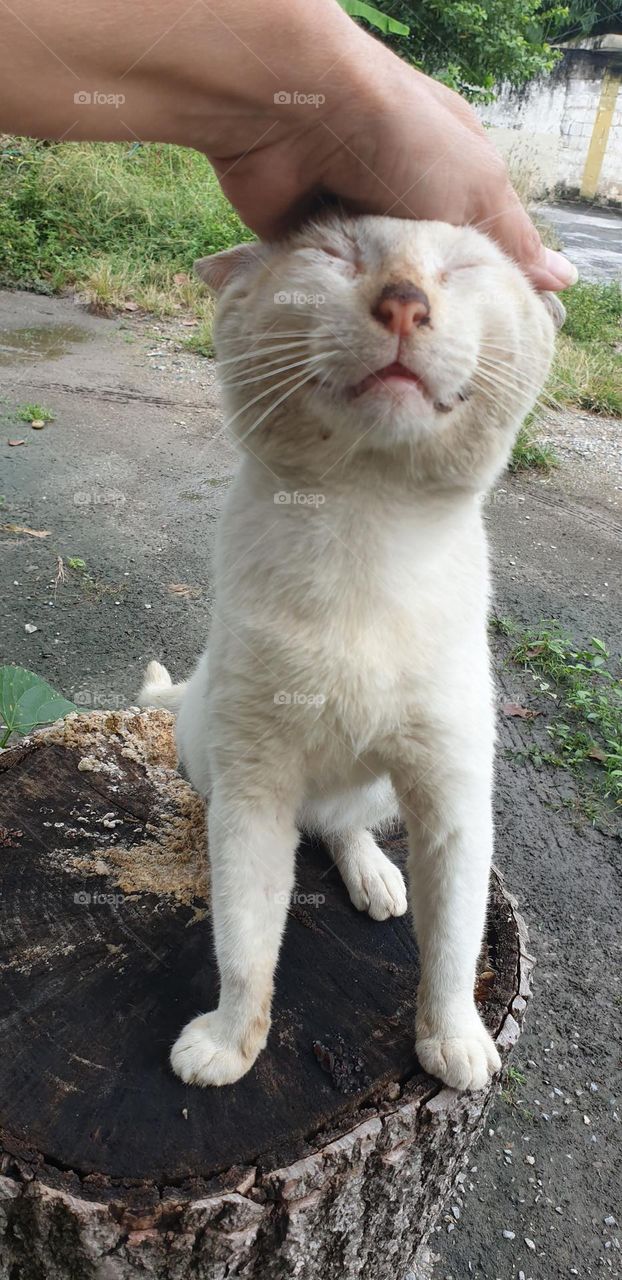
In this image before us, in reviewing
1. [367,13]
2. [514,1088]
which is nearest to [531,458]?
[367,13]

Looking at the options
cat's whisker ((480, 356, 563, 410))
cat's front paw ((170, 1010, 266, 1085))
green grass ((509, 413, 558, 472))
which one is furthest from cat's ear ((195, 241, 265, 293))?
green grass ((509, 413, 558, 472))

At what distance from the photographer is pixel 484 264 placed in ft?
4.20

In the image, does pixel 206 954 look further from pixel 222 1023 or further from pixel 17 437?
pixel 17 437

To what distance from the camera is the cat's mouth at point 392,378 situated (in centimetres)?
116

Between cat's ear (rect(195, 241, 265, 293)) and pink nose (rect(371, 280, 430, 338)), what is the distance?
340 millimetres

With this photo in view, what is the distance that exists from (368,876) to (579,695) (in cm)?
202

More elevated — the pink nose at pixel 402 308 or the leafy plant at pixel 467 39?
the leafy plant at pixel 467 39

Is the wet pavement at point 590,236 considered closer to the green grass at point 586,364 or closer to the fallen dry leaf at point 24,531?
the green grass at point 586,364

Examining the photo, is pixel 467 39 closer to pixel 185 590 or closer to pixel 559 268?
pixel 185 590

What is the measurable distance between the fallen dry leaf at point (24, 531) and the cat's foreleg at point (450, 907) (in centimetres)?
329

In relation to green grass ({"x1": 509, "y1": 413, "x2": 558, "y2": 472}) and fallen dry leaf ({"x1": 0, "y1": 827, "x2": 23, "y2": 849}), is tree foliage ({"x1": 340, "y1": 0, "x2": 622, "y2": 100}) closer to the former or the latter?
green grass ({"x1": 509, "y1": 413, "x2": 558, "y2": 472})

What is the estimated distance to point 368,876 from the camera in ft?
5.88

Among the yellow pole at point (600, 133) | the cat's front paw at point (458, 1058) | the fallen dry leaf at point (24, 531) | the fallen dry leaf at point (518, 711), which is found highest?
the yellow pole at point (600, 133)

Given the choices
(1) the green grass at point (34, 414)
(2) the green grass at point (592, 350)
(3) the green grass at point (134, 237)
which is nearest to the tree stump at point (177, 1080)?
(1) the green grass at point (34, 414)
